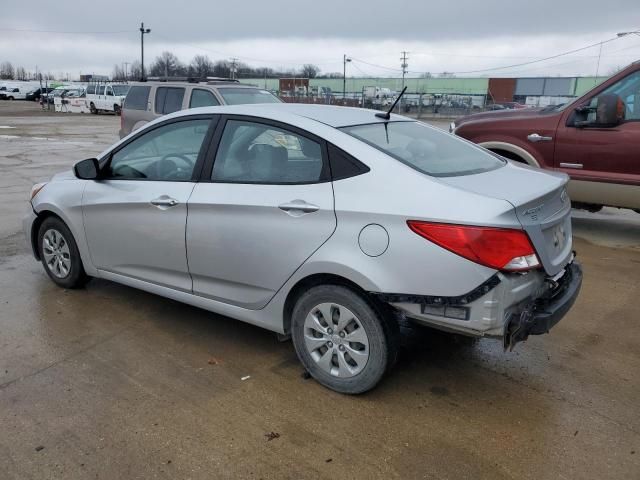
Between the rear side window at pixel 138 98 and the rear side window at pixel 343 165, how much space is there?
8551 mm

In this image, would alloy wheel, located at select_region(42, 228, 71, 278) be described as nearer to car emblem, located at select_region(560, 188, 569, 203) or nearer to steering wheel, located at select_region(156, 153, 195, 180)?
steering wheel, located at select_region(156, 153, 195, 180)

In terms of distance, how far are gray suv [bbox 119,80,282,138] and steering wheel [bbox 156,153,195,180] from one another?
227 inches

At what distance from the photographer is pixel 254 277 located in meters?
3.55

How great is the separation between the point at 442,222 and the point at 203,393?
5.64ft

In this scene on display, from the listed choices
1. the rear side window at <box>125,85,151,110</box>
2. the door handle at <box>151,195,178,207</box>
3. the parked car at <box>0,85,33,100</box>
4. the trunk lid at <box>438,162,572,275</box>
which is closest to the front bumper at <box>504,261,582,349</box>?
the trunk lid at <box>438,162,572,275</box>

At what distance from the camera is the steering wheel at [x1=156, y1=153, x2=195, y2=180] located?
3.94 meters

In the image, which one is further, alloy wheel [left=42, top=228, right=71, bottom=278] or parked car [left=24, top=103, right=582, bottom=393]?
alloy wheel [left=42, top=228, right=71, bottom=278]

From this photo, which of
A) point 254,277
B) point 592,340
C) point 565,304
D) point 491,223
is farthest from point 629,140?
point 254,277

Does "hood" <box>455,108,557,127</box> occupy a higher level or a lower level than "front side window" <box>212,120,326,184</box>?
higher

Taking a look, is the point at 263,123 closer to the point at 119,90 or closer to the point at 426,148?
the point at 426,148

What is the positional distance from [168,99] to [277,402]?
335 inches

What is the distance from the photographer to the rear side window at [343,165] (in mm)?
3193

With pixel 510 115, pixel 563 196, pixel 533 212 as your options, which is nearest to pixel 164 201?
pixel 533 212

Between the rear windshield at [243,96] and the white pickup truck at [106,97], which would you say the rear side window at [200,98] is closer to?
the rear windshield at [243,96]
